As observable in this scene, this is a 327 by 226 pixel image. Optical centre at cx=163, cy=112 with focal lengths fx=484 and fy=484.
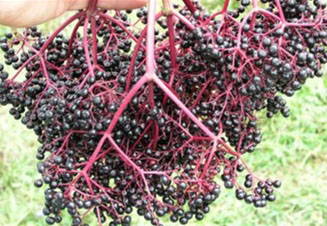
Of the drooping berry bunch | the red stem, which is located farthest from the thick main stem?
the red stem

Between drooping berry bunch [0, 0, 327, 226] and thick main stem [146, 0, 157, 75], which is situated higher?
thick main stem [146, 0, 157, 75]

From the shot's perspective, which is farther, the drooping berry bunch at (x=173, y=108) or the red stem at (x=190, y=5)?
the red stem at (x=190, y=5)

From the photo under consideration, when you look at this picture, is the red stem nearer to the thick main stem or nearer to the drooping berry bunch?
the drooping berry bunch

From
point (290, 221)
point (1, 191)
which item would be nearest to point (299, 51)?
point (290, 221)

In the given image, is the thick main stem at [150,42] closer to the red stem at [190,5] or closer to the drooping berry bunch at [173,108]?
the drooping berry bunch at [173,108]

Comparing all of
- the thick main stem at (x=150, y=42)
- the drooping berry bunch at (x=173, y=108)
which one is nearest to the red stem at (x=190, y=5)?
the drooping berry bunch at (x=173, y=108)

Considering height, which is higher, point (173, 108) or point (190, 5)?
point (190, 5)

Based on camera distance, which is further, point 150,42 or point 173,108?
point 173,108

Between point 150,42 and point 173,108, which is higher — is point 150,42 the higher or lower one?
the higher one

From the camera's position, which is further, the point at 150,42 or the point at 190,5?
the point at 190,5
